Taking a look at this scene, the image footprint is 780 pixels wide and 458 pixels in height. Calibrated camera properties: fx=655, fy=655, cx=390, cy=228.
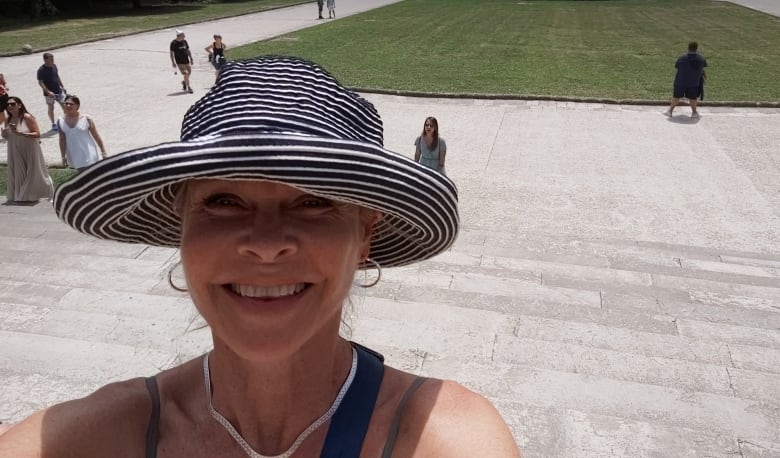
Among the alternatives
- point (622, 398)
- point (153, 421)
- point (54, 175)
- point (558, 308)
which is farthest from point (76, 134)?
point (153, 421)

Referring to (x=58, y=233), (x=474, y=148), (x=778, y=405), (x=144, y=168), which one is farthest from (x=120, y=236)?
(x=474, y=148)

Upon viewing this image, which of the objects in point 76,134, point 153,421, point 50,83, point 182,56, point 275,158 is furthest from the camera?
point 182,56

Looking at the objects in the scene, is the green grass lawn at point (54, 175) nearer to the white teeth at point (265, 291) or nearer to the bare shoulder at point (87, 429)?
the bare shoulder at point (87, 429)

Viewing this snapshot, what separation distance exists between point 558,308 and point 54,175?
7.38m

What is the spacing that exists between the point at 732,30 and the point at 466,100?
16931 millimetres

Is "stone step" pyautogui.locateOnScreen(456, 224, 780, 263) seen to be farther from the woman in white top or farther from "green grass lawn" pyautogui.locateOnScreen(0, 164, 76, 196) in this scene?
"green grass lawn" pyautogui.locateOnScreen(0, 164, 76, 196)

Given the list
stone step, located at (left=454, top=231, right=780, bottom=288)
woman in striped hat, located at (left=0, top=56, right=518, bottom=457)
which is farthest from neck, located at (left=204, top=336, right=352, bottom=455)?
stone step, located at (left=454, top=231, right=780, bottom=288)

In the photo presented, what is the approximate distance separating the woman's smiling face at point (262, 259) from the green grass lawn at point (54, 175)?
8482mm

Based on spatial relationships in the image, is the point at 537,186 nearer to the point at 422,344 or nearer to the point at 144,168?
the point at 422,344

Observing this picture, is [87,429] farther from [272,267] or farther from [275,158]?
[275,158]

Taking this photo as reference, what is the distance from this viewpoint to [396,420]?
140 cm

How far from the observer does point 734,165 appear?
1024 centimetres

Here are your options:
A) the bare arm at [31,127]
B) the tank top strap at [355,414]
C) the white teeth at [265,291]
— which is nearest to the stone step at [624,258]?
the tank top strap at [355,414]

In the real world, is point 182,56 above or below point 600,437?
above
